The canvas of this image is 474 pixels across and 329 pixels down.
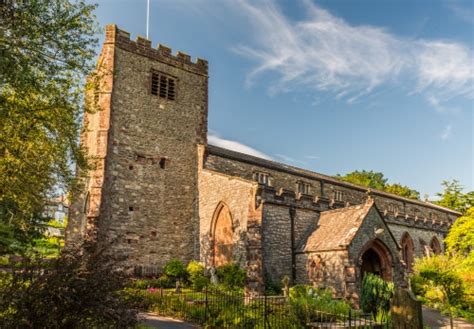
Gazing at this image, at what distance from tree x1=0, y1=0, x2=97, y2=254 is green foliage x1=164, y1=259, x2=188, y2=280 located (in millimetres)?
7876

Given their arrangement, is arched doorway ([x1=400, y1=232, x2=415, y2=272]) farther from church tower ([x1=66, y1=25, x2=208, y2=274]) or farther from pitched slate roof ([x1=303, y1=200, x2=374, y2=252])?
church tower ([x1=66, y1=25, x2=208, y2=274])

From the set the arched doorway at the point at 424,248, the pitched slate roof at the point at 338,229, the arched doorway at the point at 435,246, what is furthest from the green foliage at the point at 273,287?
the arched doorway at the point at 435,246

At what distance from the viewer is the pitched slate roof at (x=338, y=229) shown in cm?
2072

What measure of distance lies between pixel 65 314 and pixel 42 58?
995 cm

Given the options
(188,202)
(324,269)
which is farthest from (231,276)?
(188,202)

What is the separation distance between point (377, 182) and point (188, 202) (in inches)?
1772

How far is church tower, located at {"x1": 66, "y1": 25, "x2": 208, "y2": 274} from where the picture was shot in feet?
74.8

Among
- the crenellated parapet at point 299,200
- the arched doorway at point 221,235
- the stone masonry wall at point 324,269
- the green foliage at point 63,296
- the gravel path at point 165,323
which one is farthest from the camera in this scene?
the arched doorway at point 221,235

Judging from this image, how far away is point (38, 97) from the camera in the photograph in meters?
15.3

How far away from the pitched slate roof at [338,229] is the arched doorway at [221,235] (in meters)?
4.36

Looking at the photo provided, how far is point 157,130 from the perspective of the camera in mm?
25766

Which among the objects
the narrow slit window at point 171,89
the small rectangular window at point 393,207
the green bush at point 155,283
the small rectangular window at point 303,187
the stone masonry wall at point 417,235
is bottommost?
the green bush at point 155,283

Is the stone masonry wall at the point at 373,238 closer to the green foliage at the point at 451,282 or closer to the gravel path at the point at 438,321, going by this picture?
the green foliage at the point at 451,282

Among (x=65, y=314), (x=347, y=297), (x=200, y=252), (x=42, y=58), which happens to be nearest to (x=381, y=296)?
(x=347, y=297)
